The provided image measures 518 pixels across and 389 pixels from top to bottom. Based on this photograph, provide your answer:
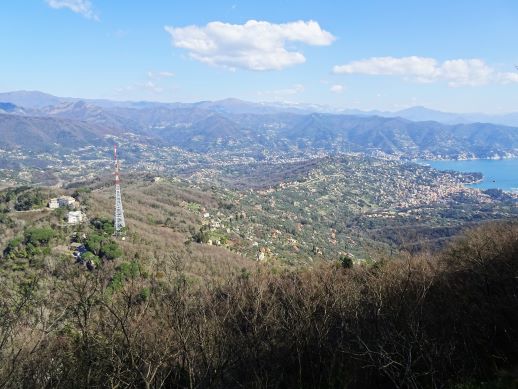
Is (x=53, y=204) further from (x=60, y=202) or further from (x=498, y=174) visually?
(x=498, y=174)

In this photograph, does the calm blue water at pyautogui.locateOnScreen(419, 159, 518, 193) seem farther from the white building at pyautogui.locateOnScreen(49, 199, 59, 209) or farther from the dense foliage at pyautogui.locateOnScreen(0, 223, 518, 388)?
the dense foliage at pyautogui.locateOnScreen(0, 223, 518, 388)

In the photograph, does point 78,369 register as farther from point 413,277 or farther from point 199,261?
point 199,261

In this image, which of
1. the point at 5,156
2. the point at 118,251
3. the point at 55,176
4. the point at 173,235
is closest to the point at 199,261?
the point at 118,251

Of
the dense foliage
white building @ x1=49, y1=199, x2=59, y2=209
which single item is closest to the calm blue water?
white building @ x1=49, y1=199, x2=59, y2=209

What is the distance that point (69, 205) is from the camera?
5188 centimetres

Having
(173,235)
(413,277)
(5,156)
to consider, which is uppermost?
(413,277)

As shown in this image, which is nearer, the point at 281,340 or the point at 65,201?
the point at 281,340

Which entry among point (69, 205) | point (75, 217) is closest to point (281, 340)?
point (75, 217)

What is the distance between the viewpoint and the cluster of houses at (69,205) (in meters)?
46.5

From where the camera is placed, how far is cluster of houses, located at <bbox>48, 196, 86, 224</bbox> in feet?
152

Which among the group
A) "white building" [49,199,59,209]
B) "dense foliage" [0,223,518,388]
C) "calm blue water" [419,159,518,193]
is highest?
"dense foliage" [0,223,518,388]

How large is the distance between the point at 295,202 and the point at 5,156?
145677 mm

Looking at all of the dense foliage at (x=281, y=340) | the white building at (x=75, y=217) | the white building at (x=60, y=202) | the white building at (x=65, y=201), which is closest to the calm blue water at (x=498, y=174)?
the white building at (x=65, y=201)

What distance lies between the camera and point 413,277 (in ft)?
54.9
